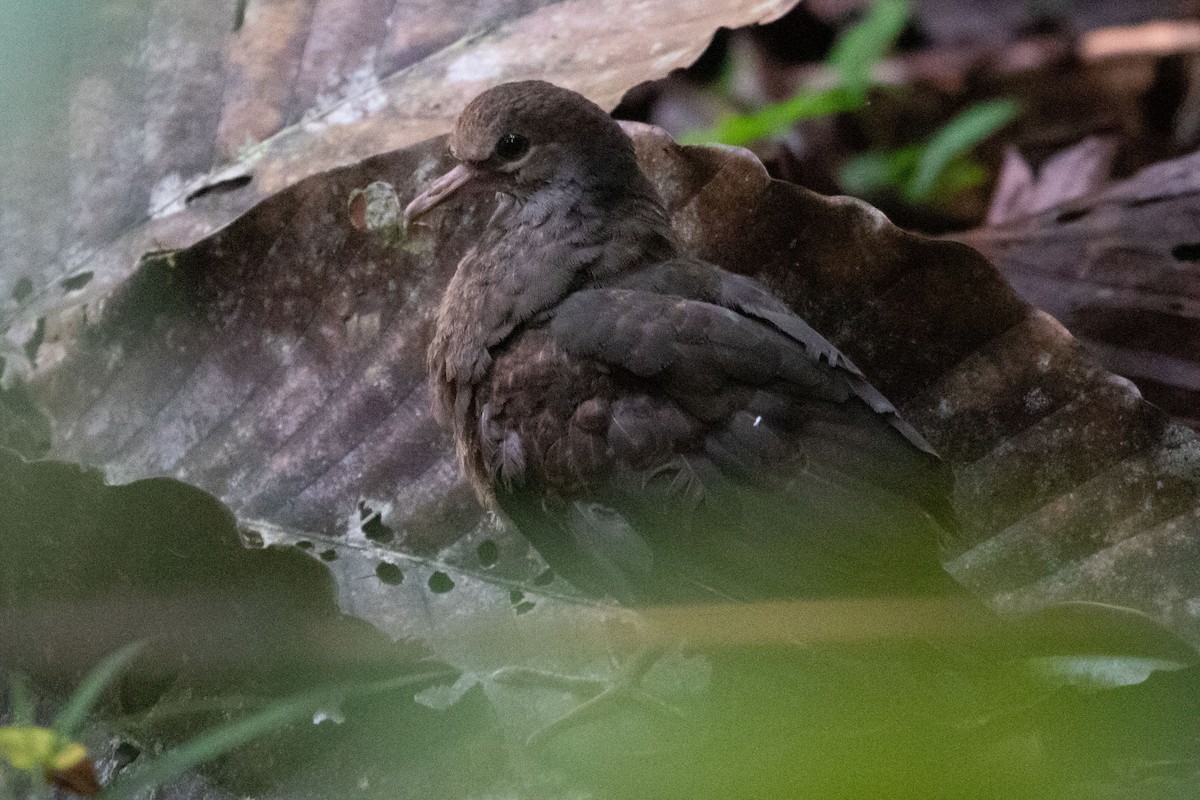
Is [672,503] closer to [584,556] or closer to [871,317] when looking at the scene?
[584,556]

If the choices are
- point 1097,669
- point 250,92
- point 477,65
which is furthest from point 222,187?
point 1097,669

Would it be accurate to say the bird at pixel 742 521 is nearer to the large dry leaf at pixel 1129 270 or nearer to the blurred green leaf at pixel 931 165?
the large dry leaf at pixel 1129 270

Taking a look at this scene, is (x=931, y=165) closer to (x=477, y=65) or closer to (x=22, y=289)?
(x=477, y=65)

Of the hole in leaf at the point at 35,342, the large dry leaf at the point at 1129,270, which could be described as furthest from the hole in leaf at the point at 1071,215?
the hole in leaf at the point at 35,342

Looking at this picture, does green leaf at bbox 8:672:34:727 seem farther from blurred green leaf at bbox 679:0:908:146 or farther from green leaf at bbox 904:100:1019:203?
green leaf at bbox 904:100:1019:203

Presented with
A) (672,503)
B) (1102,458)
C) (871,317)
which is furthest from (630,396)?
(1102,458)

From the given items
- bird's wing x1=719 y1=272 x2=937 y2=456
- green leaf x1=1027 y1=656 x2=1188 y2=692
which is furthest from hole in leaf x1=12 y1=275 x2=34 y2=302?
green leaf x1=1027 y1=656 x2=1188 y2=692
